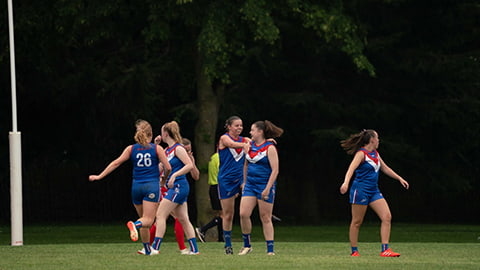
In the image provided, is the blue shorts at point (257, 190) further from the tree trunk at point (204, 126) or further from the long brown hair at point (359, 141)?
the tree trunk at point (204, 126)

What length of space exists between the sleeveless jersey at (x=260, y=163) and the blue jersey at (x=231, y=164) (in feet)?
2.95

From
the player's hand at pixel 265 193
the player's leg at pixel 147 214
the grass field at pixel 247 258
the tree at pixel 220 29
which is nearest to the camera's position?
the grass field at pixel 247 258

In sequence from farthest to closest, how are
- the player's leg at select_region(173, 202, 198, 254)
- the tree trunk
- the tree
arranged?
1. the tree trunk
2. the tree
3. the player's leg at select_region(173, 202, 198, 254)

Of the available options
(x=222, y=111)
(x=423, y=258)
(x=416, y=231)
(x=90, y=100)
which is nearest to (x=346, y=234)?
(x=416, y=231)

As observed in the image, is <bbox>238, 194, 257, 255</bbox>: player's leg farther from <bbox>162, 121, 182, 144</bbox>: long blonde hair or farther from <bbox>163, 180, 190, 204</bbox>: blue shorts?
<bbox>162, 121, 182, 144</bbox>: long blonde hair

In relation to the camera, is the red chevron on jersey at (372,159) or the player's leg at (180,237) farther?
the player's leg at (180,237)

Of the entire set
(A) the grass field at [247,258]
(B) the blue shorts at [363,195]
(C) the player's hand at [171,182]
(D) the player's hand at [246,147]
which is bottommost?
(A) the grass field at [247,258]

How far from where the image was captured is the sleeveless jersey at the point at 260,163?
1496cm

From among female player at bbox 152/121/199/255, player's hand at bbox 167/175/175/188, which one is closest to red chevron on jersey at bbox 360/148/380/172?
female player at bbox 152/121/199/255

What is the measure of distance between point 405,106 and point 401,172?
2.08 metres

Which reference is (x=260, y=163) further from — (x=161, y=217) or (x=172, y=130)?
(x=161, y=217)

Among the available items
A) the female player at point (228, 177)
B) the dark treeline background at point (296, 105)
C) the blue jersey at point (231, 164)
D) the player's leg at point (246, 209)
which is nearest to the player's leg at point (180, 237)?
the female player at point (228, 177)

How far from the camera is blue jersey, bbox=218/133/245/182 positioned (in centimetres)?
1587

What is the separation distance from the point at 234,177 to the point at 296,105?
15649mm
